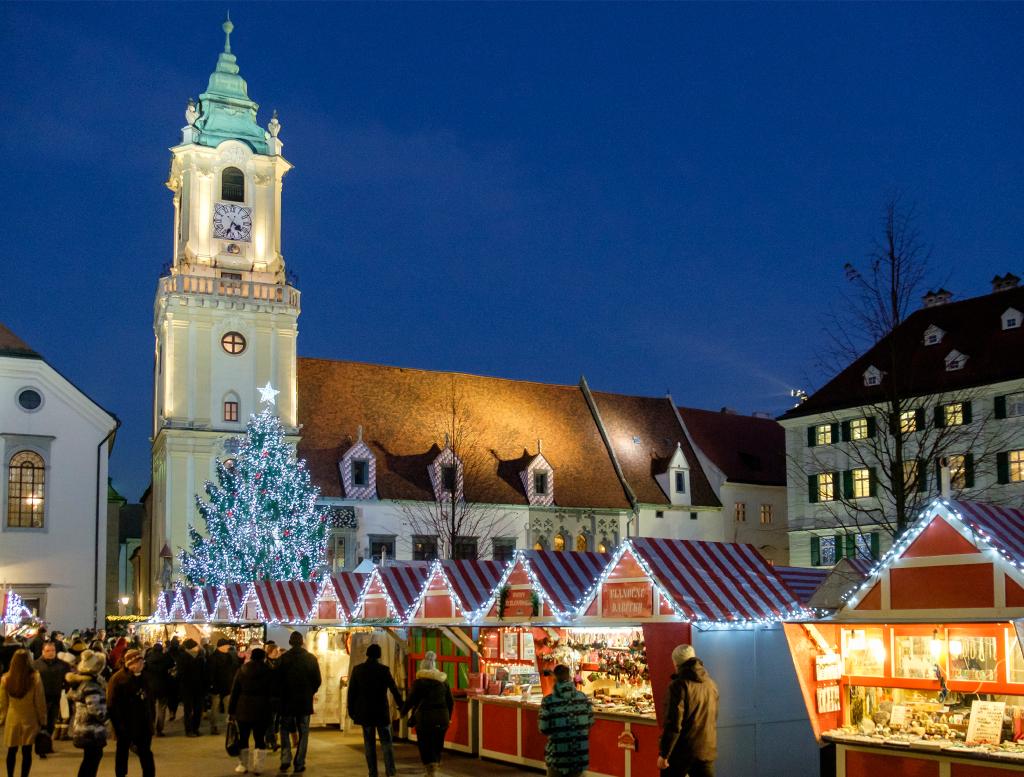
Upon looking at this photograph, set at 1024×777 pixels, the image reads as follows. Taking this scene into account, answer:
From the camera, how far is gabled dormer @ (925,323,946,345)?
46312 mm

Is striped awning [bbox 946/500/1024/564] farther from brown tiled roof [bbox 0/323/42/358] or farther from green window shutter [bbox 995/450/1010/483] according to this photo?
brown tiled roof [bbox 0/323/42/358]

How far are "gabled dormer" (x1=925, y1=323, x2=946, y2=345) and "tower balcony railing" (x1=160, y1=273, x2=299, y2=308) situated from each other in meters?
24.2

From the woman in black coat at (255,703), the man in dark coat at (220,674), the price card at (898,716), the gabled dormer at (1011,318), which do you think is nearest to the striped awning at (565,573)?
the woman in black coat at (255,703)

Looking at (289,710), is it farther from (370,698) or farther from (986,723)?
(986,723)

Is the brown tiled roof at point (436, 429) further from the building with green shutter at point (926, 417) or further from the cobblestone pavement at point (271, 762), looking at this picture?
the cobblestone pavement at point (271, 762)

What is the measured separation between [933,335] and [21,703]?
38734mm

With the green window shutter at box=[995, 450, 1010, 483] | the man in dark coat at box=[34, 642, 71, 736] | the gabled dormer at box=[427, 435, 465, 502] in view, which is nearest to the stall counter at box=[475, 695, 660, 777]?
the man in dark coat at box=[34, 642, 71, 736]

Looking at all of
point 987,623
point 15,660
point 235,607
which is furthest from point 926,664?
point 235,607

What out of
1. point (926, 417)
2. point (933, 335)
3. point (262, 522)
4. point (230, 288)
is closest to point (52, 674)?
point (262, 522)

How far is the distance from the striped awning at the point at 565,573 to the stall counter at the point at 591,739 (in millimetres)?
1632

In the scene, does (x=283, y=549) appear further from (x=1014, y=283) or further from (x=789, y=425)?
(x=1014, y=283)

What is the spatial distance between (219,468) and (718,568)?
3188cm

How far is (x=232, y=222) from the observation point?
171 ft

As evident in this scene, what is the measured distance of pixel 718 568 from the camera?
14938 mm
